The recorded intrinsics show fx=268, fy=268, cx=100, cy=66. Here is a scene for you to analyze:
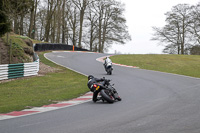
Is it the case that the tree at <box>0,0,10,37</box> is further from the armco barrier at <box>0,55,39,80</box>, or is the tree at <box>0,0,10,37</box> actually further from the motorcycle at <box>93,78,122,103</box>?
the motorcycle at <box>93,78,122,103</box>

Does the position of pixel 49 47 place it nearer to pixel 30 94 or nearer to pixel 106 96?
pixel 30 94

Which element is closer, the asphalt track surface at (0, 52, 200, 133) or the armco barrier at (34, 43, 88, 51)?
the asphalt track surface at (0, 52, 200, 133)

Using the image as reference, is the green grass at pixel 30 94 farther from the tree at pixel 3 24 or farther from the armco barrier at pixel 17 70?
the tree at pixel 3 24

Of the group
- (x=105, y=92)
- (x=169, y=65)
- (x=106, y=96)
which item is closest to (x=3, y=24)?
(x=105, y=92)

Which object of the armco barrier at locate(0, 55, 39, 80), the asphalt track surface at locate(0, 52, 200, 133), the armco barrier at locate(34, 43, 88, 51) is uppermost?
the armco barrier at locate(34, 43, 88, 51)

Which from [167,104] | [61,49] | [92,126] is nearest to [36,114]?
[92,126]

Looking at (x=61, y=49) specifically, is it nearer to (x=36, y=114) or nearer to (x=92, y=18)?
(x=92, y=18)

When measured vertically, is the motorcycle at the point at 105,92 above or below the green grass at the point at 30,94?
above

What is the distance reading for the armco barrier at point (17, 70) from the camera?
17.2m

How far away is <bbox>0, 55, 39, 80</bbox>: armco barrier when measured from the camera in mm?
17156

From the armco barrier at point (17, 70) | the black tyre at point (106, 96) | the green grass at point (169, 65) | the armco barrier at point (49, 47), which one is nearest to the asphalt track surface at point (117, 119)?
the black tyre at point (106, 96)

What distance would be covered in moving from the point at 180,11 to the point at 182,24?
2.94 metres

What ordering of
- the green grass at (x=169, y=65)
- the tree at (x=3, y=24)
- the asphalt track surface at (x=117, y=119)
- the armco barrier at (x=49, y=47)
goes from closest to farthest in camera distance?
the asphalt track surface at (x=117, y=119) < the tree at (x=3, y=24) < the green grass at (x=169, y=65) < the armco barrier at (x=49, y=47)

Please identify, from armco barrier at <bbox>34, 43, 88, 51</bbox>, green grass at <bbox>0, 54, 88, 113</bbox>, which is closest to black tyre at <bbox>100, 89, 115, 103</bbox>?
green grass at <bbox>0, 54, 88, 113</bbox>
